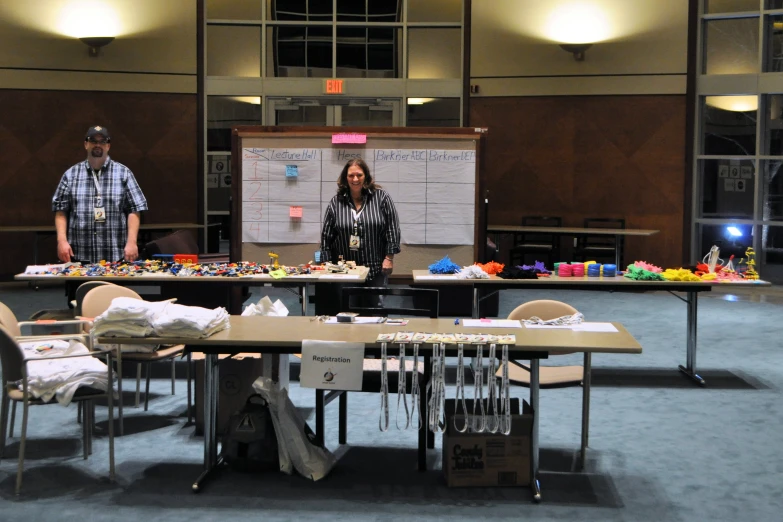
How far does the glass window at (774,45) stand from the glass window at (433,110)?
154 inches

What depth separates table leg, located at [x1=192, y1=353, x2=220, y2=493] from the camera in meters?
4.38

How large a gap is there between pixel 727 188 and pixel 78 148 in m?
8.23

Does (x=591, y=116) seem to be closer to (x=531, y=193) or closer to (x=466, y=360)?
(x=531, y=193)

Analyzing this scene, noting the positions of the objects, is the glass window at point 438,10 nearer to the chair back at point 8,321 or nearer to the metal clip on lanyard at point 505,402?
the chair back at point 8,321

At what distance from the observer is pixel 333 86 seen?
12.1 metres

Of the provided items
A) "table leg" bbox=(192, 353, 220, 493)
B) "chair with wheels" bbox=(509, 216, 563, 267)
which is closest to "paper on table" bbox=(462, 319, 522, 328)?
"table leg" bbox=(192, 353, 220, 493)

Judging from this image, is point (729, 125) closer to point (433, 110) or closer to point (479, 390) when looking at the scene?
point (433, 110)

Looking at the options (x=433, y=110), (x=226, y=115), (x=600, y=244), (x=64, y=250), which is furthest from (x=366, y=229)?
(x=226, y=115)

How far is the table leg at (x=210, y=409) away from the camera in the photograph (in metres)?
4.38

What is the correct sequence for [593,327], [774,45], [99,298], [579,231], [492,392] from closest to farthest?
[492,392]
[593,327]
[99,298]
[579,231]
[774,45]

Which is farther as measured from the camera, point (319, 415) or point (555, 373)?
point (555, 373)

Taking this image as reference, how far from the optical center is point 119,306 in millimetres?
4215

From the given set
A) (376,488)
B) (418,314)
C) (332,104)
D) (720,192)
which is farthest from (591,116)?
(376,488)

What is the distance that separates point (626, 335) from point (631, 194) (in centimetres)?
792
